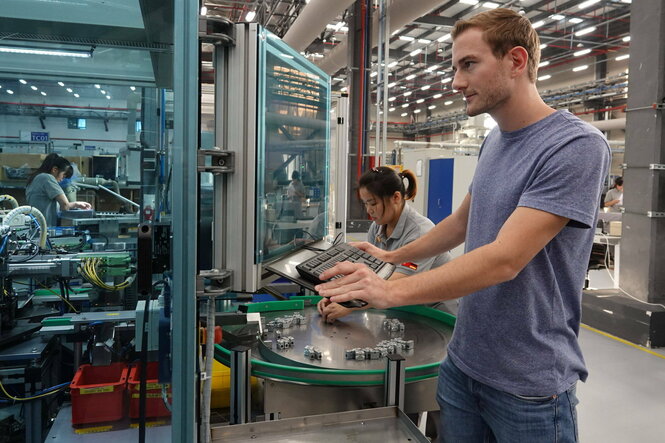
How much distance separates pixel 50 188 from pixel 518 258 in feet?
11.0

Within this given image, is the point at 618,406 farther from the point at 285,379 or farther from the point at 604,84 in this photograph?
the point at 604,84

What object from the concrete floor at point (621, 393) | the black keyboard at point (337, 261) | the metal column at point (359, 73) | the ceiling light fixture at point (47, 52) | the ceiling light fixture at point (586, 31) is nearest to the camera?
the black keyboard at point (337, 261)

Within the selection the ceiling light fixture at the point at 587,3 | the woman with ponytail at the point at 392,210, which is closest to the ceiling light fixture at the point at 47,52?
the woman with ponytail at the point at 392,210

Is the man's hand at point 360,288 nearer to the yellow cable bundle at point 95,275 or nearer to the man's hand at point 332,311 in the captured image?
the man's hand at point 332,311

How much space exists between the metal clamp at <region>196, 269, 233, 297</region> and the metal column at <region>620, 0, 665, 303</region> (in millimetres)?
3630

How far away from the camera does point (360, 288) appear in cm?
85

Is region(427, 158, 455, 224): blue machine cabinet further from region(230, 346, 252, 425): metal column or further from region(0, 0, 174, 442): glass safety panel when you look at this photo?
region(230, 346, 252, 425): metal column

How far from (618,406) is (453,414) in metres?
2.04

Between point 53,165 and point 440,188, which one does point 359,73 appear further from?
point 53,165

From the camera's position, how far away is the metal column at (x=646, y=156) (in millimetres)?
3473

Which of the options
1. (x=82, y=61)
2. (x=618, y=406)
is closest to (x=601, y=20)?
(x=618, y=406)

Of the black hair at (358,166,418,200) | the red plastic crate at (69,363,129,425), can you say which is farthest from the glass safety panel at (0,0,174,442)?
the black hair at (358,166,418,200)

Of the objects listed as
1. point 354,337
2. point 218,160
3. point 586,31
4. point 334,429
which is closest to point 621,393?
point 354,337

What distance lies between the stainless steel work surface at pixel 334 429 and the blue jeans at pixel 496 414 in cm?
14
